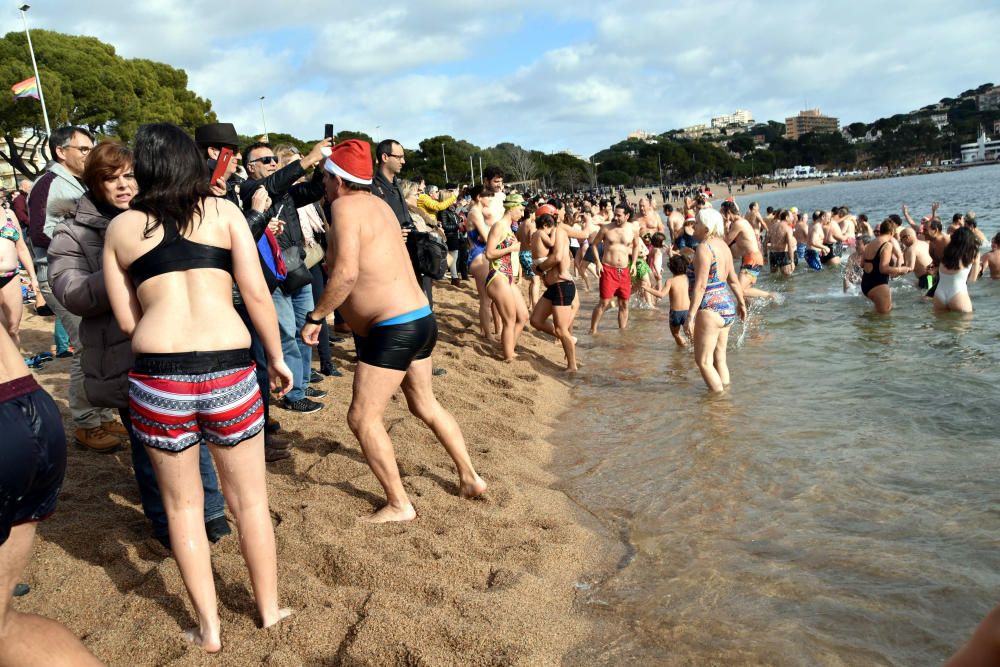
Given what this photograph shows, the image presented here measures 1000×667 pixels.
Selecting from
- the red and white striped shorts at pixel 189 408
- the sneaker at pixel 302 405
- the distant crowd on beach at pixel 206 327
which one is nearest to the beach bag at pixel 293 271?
the distant crowd on beach at pixel 206 327

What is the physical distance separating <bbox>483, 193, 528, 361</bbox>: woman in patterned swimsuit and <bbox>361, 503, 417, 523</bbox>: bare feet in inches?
162

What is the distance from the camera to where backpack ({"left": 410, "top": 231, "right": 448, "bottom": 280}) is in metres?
5.12

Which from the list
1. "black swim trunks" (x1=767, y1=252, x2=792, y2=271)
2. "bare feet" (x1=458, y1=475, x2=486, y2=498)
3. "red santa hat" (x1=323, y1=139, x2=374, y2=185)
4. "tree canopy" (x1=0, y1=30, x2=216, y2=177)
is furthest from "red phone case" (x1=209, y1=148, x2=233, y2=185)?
"tree canopy" (x1=0, y1=30, x2=216, y2=177)

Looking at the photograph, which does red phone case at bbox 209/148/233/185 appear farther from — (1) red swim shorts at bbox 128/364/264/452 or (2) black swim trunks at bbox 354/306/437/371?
(1) red swim shorts at bbox 128/364/264/452

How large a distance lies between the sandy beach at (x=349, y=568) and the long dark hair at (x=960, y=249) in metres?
7.47

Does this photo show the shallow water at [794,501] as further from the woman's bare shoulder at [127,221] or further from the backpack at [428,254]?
the woman's bare shoulder at [127,221]

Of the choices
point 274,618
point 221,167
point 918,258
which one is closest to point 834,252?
point 918,258

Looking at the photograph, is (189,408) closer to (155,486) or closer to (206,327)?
(206,327)

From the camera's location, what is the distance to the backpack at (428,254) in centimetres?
512

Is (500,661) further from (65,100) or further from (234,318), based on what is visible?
(65,100)

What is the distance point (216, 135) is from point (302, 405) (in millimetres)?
2048

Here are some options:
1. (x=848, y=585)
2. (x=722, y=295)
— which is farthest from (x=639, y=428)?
(x=848, y=585)

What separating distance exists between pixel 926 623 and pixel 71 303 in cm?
379

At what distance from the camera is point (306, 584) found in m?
2.90
